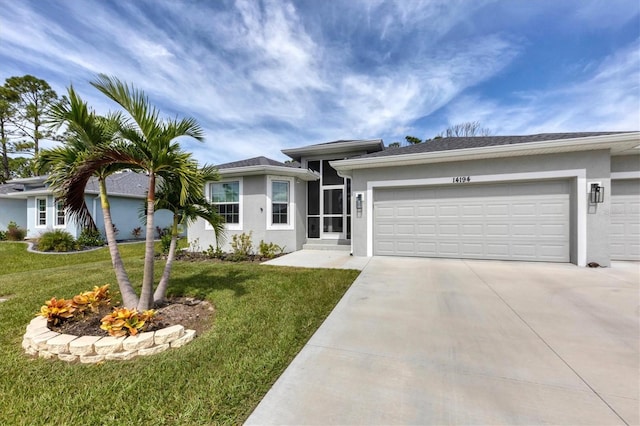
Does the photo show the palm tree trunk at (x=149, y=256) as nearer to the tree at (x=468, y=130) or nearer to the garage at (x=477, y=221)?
the garage at (x=477, y=221)

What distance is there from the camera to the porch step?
10.2 m

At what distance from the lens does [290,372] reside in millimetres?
2477

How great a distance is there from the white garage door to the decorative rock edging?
37.2ft

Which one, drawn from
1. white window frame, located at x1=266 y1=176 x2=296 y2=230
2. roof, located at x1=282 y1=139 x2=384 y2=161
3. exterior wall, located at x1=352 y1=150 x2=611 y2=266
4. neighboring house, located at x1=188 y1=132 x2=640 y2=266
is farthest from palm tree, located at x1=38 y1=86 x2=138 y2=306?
roof, located at x1=282 y1=139 x2=384 y2=161

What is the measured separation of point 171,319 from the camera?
3.56 metres

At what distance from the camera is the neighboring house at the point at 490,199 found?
6.69 m

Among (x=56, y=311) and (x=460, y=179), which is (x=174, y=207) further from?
(x=460, y=179)

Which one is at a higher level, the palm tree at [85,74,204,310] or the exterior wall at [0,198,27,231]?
the palm tree at [85,74,204,310]

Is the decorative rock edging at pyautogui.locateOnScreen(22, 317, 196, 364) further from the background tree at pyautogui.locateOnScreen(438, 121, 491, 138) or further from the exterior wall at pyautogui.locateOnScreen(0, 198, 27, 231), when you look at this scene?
the background tree at pyautogui.locateOnScreen(438, 121, 491, 138)

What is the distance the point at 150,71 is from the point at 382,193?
8712 mm

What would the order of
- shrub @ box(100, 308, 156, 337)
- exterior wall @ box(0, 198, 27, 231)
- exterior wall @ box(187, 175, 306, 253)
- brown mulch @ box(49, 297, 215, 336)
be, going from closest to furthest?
shrub @ box(100, 308, 156, 337)
brown mulch @ box(49, 297, 215, 336)
exterior wall @ box(187, 175, 306, 253)
exterior wall @ box(0, 198, 27, 231)

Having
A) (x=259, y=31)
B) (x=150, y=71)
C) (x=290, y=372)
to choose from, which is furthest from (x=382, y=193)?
(x=150, y=71)

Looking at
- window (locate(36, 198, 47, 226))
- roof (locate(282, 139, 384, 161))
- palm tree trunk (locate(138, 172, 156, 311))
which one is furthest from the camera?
window (locate(36, 198, 47, 226))

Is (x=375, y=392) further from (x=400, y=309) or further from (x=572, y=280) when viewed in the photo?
(x=572, y=280)
